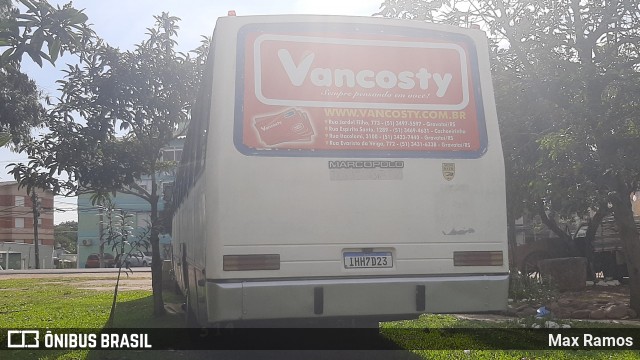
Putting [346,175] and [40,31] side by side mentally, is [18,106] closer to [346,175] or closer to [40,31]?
[40,31]

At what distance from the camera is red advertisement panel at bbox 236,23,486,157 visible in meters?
6.36

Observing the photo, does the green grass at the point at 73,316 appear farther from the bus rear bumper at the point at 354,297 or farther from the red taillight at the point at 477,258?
the red taillight at the point at 477,258

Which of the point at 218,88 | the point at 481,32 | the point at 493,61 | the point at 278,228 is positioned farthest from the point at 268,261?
the point at 493,61

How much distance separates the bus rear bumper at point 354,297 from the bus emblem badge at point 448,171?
0.96 metres

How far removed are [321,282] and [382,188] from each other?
1.07 metres

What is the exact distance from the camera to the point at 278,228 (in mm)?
6211

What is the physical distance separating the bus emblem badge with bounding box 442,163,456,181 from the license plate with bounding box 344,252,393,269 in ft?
3.10

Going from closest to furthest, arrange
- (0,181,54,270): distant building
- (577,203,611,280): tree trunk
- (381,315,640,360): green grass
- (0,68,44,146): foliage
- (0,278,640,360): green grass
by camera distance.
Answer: (381,315,640,360): green grass
(0,278,640,360): green grass
(0,68,44,146): foliage
(577,203,611,280): tree trunk
(0,181,54,270): distant building

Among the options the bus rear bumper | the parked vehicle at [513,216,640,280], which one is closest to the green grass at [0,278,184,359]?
the bus rear bumper

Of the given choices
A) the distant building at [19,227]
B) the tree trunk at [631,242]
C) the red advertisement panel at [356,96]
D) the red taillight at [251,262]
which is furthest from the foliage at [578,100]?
the distant building at [19,227]

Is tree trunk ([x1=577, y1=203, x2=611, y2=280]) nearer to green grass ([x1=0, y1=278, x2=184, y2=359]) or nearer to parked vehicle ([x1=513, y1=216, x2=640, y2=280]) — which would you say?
parked vehicle ([x1=513, y1=216, x2=640, y2=280])

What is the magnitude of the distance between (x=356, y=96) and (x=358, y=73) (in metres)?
0.25

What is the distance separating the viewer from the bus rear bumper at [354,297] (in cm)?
604

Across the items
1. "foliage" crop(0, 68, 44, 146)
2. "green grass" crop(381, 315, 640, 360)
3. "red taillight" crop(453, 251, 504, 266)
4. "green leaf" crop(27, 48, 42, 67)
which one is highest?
"foliage" crop(0, 68, 44, 146)
